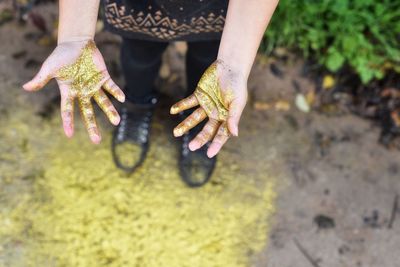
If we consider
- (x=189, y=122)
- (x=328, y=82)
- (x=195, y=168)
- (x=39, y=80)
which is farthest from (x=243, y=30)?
(x=328, y=82)

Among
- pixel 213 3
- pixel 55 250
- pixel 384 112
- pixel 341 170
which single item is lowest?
pixel 55 250

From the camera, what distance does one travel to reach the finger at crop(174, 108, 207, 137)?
1.70 m

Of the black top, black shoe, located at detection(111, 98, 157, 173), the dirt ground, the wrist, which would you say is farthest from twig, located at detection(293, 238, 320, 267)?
the wrist

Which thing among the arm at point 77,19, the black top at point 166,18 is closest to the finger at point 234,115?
the black top at point 166,18

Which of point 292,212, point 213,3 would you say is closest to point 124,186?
point 292,212

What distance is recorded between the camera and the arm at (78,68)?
1614mm

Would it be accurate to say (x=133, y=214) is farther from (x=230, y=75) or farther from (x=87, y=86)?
(x=230, y=75)

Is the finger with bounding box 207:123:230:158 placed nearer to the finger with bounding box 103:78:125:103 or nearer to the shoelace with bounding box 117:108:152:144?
the finger with bounding box 103:78:125:103

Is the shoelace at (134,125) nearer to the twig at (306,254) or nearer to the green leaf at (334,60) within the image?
the twig at (306,254)

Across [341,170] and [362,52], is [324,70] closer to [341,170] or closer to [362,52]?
[362,52]

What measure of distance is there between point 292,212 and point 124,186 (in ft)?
3.21

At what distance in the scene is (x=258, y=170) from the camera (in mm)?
2693

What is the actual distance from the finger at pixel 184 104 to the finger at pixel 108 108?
21cm

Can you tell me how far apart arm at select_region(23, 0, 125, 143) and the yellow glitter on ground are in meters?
0.89
